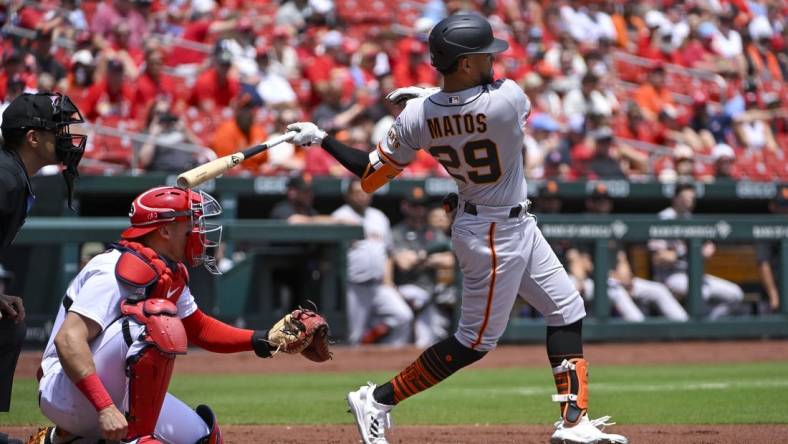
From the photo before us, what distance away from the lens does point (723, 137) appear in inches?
579

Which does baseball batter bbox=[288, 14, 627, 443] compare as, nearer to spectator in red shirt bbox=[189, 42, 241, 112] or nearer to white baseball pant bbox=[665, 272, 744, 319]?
white baseball pant bbox=[665, 272, 744, 319]

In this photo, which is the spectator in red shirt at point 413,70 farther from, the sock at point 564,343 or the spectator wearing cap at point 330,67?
the sock at point 564,343

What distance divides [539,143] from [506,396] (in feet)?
17.8

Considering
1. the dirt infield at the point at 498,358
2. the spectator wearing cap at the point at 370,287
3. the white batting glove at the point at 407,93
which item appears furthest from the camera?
the spectator wearing cap at the point at 370,287

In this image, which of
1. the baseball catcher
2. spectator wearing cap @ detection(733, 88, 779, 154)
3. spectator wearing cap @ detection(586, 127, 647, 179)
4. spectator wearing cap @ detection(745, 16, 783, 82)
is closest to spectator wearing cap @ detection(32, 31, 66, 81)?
spectator wearing cap @ detection(586, 127, 647, 179)

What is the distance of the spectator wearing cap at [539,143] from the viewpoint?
39.2 feet

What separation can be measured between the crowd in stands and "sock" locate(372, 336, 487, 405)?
19.5 feet

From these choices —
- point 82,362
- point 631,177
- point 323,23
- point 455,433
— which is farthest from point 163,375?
point 323,23

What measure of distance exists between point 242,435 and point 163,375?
1.89 meters

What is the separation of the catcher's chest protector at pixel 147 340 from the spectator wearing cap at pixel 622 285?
7622mm

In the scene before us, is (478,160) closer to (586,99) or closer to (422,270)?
(422,270)

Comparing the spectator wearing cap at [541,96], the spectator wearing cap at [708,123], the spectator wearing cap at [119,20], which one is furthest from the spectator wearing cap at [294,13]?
the spectator wearing cap at [708,123]

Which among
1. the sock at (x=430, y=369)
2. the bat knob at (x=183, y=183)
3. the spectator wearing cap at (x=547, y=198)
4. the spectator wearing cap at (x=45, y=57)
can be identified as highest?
the bat knob at (x=183, y=183)

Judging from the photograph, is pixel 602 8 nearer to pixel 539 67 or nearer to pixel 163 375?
pixel 539 67
